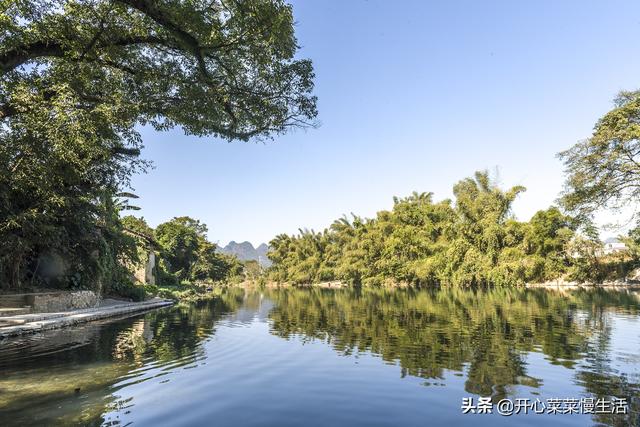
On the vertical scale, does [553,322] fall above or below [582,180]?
below

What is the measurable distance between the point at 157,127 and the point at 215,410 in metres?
8.68

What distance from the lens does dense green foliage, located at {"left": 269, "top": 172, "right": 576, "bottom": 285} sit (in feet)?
143

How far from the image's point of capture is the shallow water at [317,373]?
5.75 m

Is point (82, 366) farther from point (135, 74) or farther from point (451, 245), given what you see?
point (451, 245)

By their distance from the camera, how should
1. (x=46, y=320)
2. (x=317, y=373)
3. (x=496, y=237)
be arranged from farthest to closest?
1. (x=496, y=237)
2. (x=46, y=320)
3. (x=317, y=373)

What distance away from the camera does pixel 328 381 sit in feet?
25.2

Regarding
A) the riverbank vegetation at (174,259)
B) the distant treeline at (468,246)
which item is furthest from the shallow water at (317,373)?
the riverbank vegetation at (174,259)

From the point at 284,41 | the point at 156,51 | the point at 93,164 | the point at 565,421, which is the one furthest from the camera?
the point at 93,164

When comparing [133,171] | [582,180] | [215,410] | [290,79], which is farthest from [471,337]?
[133,171]

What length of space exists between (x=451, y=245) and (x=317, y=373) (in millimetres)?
46226

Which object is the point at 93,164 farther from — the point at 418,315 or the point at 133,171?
the point at 418,315

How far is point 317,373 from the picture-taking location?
8.34m

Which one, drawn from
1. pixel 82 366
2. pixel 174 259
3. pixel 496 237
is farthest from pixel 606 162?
pixel 174 259
